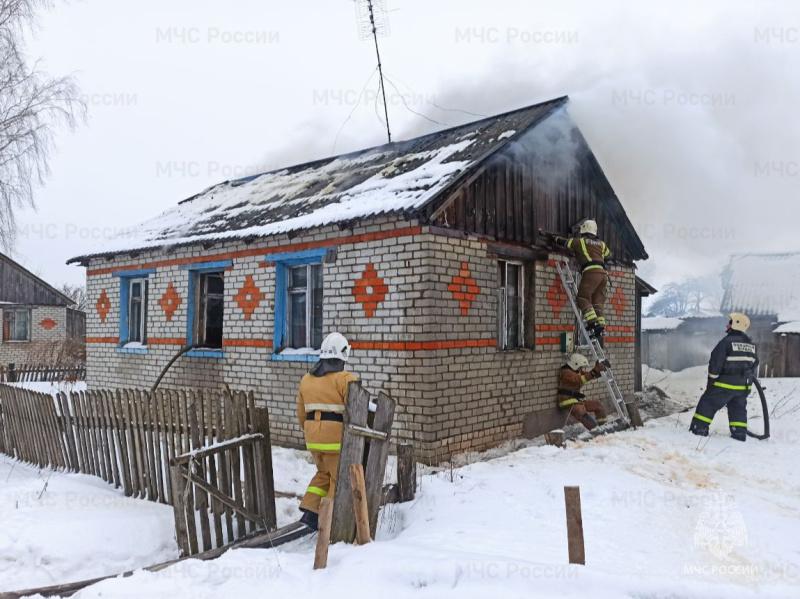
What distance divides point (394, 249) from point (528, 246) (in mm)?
2462

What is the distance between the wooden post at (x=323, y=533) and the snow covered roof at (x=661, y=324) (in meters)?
23.2

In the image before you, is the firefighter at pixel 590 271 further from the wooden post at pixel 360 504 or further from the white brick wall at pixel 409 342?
the wooden post at pixel 360 504

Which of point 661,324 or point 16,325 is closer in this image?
point 16,325

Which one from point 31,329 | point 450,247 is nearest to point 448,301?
point 450,247

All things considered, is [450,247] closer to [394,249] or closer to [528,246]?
[394,249]

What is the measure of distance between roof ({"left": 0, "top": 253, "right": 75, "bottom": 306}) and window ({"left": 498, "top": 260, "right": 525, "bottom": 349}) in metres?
22.9

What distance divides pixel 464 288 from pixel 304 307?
2.50 meters

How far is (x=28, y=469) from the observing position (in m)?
8.26

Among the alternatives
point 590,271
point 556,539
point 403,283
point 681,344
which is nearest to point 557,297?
point 590,271

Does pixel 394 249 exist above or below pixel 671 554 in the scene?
above

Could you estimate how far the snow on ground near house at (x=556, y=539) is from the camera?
3.86 m

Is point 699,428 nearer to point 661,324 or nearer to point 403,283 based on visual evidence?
point 403,283

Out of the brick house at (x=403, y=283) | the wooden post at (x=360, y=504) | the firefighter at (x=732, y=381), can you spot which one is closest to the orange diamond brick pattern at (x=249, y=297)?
the brick house at (x=403, y=283)

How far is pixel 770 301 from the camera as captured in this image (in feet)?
80.9
